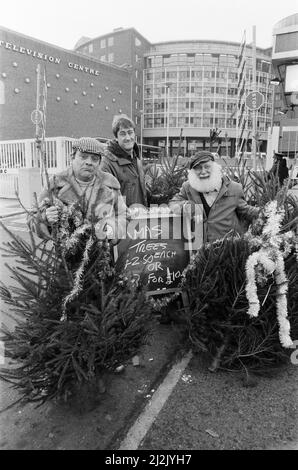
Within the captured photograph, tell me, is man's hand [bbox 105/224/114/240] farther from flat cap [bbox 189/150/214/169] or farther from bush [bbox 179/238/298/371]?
flat cap [bbox 189/150/214/169]

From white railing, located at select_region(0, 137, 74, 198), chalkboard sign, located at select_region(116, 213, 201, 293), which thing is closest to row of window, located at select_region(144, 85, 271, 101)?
white railing, located at select_region(0, 137, 74, 198)

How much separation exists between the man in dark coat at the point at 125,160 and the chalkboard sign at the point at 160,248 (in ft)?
1.82

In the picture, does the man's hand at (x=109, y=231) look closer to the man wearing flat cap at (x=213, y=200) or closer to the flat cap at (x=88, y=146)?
the flat cap at (x=88, y=146)

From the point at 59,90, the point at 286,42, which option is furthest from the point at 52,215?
the point at 59,90

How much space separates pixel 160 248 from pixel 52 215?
4.24ft

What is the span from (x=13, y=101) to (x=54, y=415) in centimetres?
4208

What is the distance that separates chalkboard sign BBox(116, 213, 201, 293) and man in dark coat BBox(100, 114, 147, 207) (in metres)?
0.55

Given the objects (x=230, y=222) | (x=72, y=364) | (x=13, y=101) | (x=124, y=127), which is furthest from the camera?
(x=13, y=101)

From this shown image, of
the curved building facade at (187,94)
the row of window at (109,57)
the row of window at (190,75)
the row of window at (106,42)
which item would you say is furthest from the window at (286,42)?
the row of window at (106,42)

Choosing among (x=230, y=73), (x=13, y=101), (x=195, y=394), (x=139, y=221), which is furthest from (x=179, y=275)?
(x=230, y=73)

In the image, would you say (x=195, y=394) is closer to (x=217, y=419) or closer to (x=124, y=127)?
(x=217, y=419)

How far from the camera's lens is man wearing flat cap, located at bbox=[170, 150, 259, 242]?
125 inches

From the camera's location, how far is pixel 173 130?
72.8 meters

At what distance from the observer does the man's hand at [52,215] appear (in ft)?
6.96
